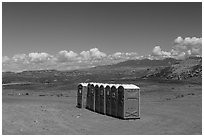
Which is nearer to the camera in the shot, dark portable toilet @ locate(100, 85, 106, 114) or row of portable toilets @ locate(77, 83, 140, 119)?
row of portable toilets @ locate(77, 83, 140, 119)

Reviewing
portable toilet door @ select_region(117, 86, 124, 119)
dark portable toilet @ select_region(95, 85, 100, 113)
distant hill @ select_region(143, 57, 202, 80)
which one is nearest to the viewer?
portable toilet door @ select_region(117, 86, 124, 119)

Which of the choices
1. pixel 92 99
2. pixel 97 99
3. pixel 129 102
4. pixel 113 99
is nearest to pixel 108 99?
pixel 113 99

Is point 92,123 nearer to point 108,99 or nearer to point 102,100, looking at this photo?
point 108,99

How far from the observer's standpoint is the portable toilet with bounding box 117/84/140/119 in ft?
55.8

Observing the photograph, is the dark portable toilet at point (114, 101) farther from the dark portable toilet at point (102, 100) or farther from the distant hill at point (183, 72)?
the distant hill at point (183, 72)

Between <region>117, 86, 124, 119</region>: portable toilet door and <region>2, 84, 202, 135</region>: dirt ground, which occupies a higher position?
<region>117, 86, 124, 119</region>: portable toilet door

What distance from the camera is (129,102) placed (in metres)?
17.1

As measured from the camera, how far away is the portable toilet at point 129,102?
17.0m

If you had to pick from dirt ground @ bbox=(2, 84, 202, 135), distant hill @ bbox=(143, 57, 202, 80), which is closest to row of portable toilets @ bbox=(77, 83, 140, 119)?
dirt ground @ bbox=(2, 84, 202, 135)

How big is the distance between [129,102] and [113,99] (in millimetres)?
1331

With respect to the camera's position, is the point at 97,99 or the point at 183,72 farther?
the point at 183,72

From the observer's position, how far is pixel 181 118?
1766 centimetres

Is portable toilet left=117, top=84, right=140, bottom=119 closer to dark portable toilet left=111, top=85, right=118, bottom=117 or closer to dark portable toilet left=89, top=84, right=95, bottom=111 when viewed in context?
dark portable toilet left=111, top=85, right=118, bottom=117

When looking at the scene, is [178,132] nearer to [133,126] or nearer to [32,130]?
[133,126]
